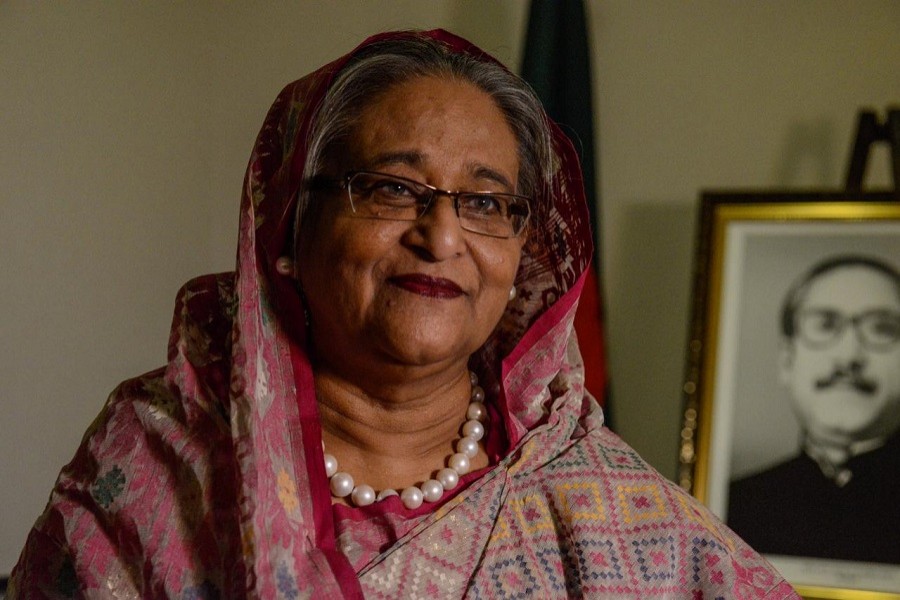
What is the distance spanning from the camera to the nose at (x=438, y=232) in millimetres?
1038

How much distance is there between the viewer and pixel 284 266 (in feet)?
3.67

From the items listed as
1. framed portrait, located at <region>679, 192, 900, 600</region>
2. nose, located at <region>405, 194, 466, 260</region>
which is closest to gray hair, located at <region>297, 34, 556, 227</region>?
nose, located at <region>405, 194, 466, 260</region>

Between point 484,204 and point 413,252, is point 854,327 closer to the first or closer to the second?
point 484,204

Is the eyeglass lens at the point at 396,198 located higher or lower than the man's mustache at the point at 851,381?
higher

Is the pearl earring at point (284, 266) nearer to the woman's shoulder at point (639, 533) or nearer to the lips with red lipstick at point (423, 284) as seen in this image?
the lips with red lipstick at point (423, 284)

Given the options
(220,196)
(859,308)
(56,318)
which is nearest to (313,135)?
(56,318)

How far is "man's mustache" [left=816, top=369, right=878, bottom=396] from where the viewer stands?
1722mm

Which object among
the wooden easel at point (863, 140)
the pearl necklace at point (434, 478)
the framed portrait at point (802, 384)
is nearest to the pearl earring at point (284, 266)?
the pearl necklace at point (434, 478)

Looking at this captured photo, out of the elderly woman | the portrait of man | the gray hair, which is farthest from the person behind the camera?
the portrait of man

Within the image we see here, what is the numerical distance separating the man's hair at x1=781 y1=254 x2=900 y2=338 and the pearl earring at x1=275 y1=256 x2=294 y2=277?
111cm

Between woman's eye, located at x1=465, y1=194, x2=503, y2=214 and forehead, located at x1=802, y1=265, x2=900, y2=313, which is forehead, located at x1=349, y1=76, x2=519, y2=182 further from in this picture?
forehead, located at x1=802, y1=265, x2=900, y2=313

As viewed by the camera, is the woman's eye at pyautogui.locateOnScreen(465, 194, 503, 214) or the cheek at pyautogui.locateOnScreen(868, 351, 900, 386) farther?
the cheek at pyautogui.locateOnScreen(868, 351, 900, 386)

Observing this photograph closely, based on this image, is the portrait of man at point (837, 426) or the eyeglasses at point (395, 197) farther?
the portrait of man at point (837, 426)

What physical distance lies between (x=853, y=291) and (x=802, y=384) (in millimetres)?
213
